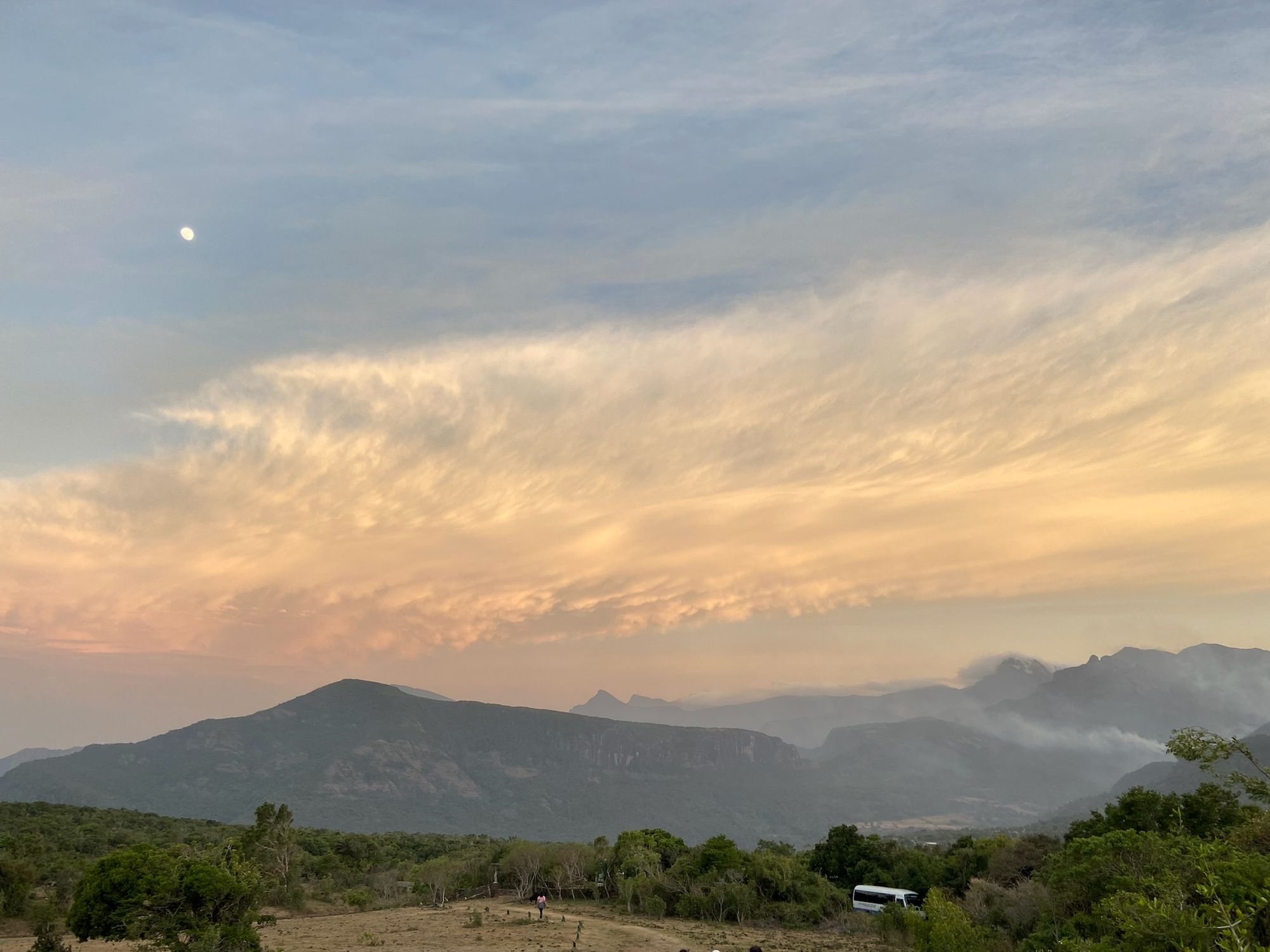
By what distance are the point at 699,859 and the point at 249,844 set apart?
40057 mm

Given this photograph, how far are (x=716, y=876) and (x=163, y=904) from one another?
163 feet

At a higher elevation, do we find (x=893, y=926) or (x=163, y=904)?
(x=163, y=904)

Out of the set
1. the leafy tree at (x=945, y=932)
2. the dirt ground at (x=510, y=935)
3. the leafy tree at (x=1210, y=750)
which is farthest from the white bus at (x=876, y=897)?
the leafy tree at (x=1210, y=750)

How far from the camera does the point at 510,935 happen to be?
47.4 metres

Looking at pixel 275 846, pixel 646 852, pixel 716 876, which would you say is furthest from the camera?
pixel 646 852

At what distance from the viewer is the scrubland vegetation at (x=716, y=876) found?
23672 mm

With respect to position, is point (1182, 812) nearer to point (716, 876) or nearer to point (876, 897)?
point (876, 897)

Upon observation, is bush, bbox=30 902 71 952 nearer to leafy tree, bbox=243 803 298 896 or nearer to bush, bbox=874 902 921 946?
leafy tree, bbox=243 803 298 896

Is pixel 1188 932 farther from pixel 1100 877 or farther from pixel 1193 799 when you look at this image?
pixel 1193 799

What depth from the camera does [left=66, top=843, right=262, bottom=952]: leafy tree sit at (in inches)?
1211

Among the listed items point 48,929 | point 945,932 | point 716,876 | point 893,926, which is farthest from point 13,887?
point 893,926

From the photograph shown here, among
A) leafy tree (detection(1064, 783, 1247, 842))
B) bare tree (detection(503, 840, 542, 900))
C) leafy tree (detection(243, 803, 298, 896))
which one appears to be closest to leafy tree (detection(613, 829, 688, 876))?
bare tree (detection(503, 840, 542, 900))

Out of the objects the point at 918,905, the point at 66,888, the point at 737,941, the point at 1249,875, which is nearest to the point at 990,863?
the point at 918,905

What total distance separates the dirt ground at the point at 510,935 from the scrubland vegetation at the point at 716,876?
10.5ft
